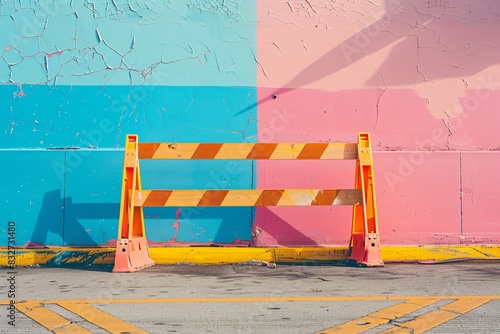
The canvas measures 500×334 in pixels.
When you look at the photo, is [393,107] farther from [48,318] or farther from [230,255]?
[48,318]

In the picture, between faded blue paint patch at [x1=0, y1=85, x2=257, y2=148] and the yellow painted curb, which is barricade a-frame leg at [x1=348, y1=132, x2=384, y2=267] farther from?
faded blue paint patch at [x1=0, y1=85, x2=257, y2=148]

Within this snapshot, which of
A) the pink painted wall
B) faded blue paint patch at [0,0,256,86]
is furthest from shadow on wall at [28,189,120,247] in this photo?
the pink painted wall

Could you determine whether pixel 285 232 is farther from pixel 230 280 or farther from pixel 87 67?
pixel 87 67

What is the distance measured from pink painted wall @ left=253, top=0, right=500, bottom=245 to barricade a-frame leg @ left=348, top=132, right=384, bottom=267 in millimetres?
753

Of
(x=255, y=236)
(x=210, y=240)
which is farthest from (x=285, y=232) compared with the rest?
(x=210, y=240)

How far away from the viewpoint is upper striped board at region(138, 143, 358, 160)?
679 centimetres

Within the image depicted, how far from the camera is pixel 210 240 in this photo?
7660 millimetres

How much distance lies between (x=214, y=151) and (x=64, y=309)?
2.67 metres

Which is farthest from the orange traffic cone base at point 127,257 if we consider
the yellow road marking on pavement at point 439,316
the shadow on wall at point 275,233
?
the yellow road marking on pavement at point 439,316

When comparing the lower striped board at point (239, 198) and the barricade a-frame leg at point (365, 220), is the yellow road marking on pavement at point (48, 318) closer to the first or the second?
the lower striped board at point (239, 198)

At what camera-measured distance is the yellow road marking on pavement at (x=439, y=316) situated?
3973 mm

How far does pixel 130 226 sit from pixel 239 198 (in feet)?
3.63

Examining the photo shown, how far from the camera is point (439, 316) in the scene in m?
4.31

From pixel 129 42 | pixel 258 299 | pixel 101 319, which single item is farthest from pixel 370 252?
pixel 129 42
